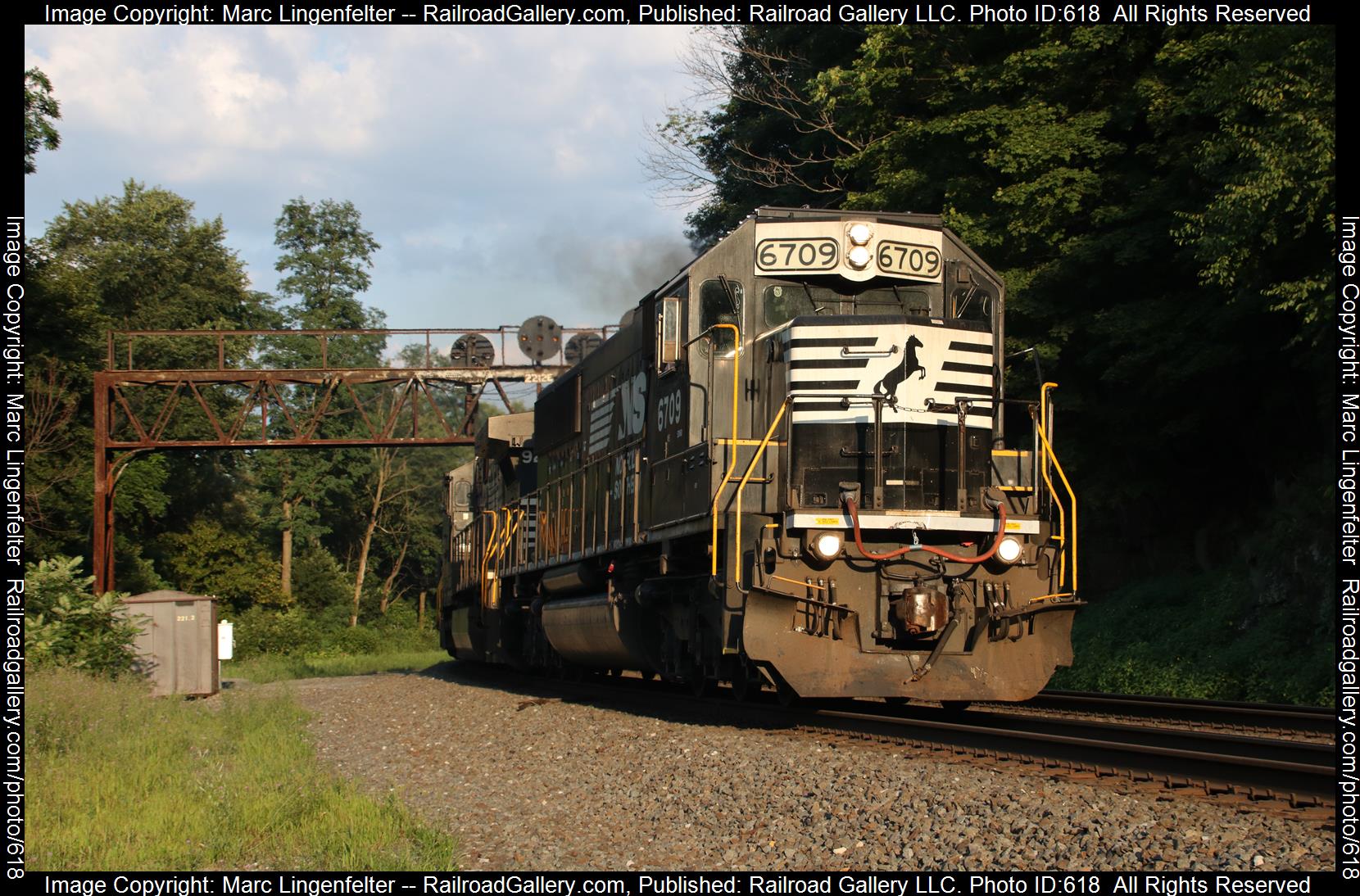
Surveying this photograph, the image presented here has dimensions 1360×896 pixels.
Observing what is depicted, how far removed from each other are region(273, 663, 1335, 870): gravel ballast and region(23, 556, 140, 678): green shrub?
8.02 meters

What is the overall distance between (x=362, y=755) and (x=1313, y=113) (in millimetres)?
11173

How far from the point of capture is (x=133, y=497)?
42.3 m

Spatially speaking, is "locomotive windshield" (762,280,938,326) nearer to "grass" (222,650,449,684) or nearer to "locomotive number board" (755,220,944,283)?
"locomotive number board" (755,220,944,283)

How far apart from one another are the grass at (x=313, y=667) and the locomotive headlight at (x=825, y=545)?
1869 centimetres

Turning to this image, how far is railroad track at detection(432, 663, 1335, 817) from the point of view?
6828mm

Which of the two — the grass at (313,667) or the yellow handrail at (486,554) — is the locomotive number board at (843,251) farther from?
the grass at (313,667)

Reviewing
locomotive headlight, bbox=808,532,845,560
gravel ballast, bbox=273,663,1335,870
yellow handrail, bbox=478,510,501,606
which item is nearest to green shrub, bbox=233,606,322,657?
yellow handrail, bbox=478,510,501,606

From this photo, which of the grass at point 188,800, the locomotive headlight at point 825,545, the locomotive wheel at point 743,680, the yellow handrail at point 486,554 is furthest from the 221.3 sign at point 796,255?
the yellow handrail at point 486,554

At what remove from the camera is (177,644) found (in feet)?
66.2

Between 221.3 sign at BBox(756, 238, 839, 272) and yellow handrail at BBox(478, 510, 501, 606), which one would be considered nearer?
221.3 sign at BBox(756, 238, 839, 272)

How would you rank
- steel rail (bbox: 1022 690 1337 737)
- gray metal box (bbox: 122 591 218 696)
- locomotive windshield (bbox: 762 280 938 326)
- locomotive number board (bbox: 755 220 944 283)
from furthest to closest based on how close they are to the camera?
gray metal box (bbox: 122 591 218 696) < locomotive windshield (bbox: 762 280 938 326) < locomotive number board (bbox: 755 220 944 283) < steel rail (bbox: 1022 690 1337 737)

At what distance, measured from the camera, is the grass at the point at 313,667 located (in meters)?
27.9

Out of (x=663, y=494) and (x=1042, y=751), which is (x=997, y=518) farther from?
(x=663, y=494)
